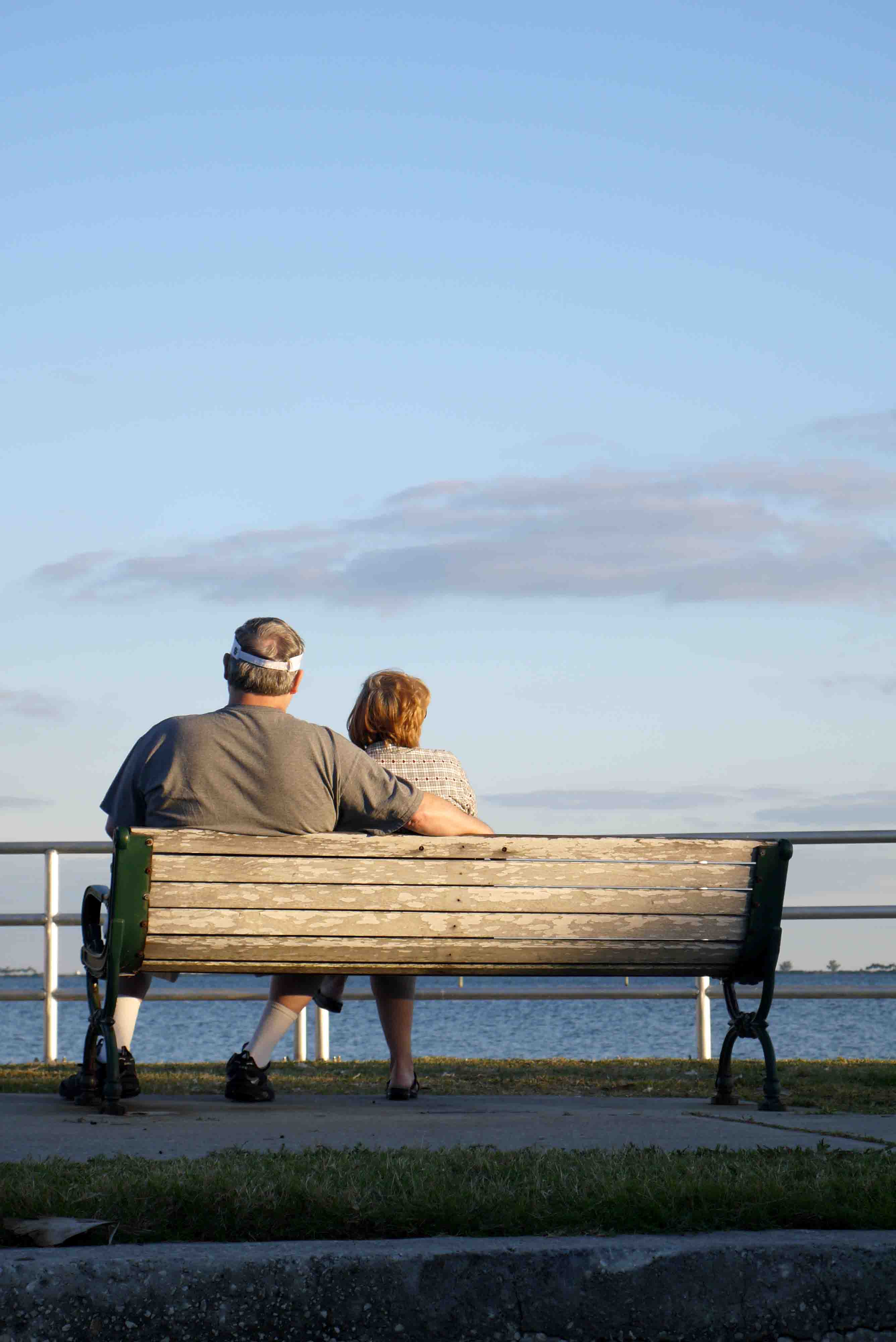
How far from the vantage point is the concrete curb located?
80.4 inches

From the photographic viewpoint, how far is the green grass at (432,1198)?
2.27 m

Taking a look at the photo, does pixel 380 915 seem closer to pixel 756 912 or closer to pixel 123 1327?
pixel 756 912

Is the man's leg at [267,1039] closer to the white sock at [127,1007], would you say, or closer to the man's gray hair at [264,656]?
the white sock at [127,1007]

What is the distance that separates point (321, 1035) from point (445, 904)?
3.04 m

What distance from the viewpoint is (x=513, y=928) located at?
13.4 ft

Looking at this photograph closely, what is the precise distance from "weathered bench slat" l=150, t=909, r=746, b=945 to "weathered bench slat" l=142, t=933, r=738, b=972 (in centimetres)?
1

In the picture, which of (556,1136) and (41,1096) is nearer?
(556,1136)

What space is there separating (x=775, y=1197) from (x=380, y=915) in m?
1.77

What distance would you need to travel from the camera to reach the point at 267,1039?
4391mm

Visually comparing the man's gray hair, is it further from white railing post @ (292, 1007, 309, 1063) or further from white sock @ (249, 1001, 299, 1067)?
white railing post @ (292, 1007, 309, 1063)

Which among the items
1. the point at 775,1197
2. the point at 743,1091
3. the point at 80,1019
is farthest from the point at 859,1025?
the point at 775,1197

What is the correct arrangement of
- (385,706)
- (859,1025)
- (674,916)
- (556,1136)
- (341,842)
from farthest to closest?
1. (859,1025)
2. (385,706)
3. (674,916)
4. (341,842)
5. (556,1136)

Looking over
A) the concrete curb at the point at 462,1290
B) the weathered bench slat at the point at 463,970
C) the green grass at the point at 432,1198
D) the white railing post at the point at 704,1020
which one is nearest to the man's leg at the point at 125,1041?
the weathered bench slat at the point at 463,970

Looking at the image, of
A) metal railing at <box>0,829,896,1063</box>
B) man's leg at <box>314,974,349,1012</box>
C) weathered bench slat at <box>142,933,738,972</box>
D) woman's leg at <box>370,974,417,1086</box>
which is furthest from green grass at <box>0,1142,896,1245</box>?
metal railing at <box>0,829,896,1063</box>
